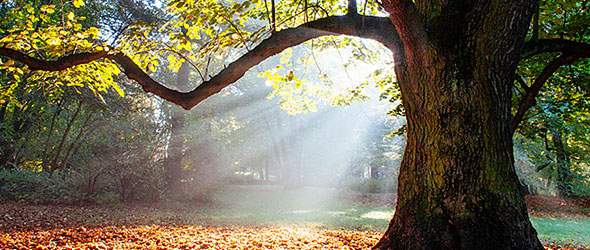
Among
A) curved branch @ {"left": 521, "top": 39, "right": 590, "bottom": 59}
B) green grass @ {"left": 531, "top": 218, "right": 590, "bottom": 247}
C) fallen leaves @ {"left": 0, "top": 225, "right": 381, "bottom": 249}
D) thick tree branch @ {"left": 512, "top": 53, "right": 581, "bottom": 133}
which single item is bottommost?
green grass @ {"left": 531, "top": 218, "right": 590, "bottom": 247}

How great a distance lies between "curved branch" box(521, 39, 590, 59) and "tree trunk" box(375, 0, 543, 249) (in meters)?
0.97

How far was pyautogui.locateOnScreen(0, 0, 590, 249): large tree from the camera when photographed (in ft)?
8.98

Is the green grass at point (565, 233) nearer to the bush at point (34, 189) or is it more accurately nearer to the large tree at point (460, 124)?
the large tree at point (460, 124)

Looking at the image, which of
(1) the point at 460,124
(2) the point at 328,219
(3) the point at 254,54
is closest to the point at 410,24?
(1) the point at 460,124

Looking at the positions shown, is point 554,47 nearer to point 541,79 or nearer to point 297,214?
point 541,79

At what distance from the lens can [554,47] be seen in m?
3.65

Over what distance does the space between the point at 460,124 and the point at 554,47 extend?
1966 millimetres

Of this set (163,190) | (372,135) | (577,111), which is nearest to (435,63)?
(577,111)

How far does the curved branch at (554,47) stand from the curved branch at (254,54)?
5.42 ft

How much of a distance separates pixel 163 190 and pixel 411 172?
11.3m

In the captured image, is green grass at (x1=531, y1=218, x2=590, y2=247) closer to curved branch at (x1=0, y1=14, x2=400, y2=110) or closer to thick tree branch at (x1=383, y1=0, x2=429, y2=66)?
thick tree branch at (x1=383, y1=0, x2=429, y2=66)

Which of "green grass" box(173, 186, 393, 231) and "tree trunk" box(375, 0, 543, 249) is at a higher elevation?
"tree trunk" box(375, 0, 543, 249)

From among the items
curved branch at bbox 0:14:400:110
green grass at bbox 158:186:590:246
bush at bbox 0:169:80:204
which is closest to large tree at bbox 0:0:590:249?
curved branch at bbox 0:14:400:110

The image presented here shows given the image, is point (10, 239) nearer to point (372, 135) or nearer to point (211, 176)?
point (211, 176)
